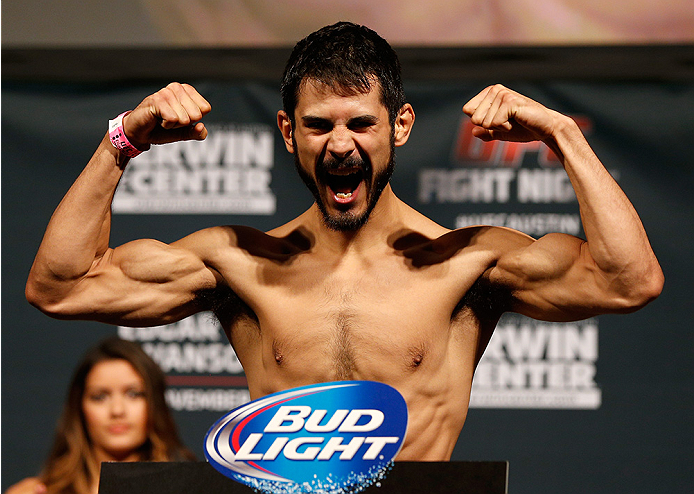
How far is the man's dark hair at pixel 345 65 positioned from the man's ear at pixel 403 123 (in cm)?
2

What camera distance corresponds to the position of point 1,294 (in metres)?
2.59

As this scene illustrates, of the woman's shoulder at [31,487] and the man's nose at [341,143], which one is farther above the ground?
the man's nose at [341,143]

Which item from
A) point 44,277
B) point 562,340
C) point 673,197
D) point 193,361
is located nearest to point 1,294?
point 193,361

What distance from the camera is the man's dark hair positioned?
1.36 m

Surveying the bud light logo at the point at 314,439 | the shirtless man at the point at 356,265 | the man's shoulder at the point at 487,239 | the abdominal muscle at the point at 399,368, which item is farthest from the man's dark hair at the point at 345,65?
the bud light logo at the point at 314,439

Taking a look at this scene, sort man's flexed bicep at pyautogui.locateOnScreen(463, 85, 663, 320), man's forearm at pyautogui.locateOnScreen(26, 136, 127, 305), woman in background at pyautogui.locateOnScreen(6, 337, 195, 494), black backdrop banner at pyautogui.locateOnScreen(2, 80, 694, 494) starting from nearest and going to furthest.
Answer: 1. man's flexed bicep at pyautogui.locateOnScreen(463, 85, 663, 320)
2. man's forearm at pyautogui.locateOnScreen(26, 136, 127, 305)
3. woman in background at pyautogui.locateOnScreen(6, 337, 195, 494)
4. black backdrop banner at pyautogui.locateOnScreen(2, 80, 694, 494)

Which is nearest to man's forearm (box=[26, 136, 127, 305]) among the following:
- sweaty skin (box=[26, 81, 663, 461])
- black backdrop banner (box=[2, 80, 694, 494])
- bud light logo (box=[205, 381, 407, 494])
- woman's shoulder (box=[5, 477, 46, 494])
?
sweaty skin (box=[26, 81, 663, 461])

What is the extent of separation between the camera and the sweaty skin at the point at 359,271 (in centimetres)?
131

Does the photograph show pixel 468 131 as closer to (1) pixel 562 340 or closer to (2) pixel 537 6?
(2) pixel 537 6

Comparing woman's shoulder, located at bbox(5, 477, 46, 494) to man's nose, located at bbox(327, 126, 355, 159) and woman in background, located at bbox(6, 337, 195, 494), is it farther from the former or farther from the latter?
man's nose, located at bbox(327, 126, 355, 159)

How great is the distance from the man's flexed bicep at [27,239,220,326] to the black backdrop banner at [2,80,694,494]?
3.58 feet

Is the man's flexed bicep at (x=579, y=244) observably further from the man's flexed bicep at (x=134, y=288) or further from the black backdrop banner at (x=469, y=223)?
the black backdrop banner at (x=469, y=223)

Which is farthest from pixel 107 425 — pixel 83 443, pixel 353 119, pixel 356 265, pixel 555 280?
pixel 555 280

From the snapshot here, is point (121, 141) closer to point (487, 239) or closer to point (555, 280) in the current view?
point (487, 239)
